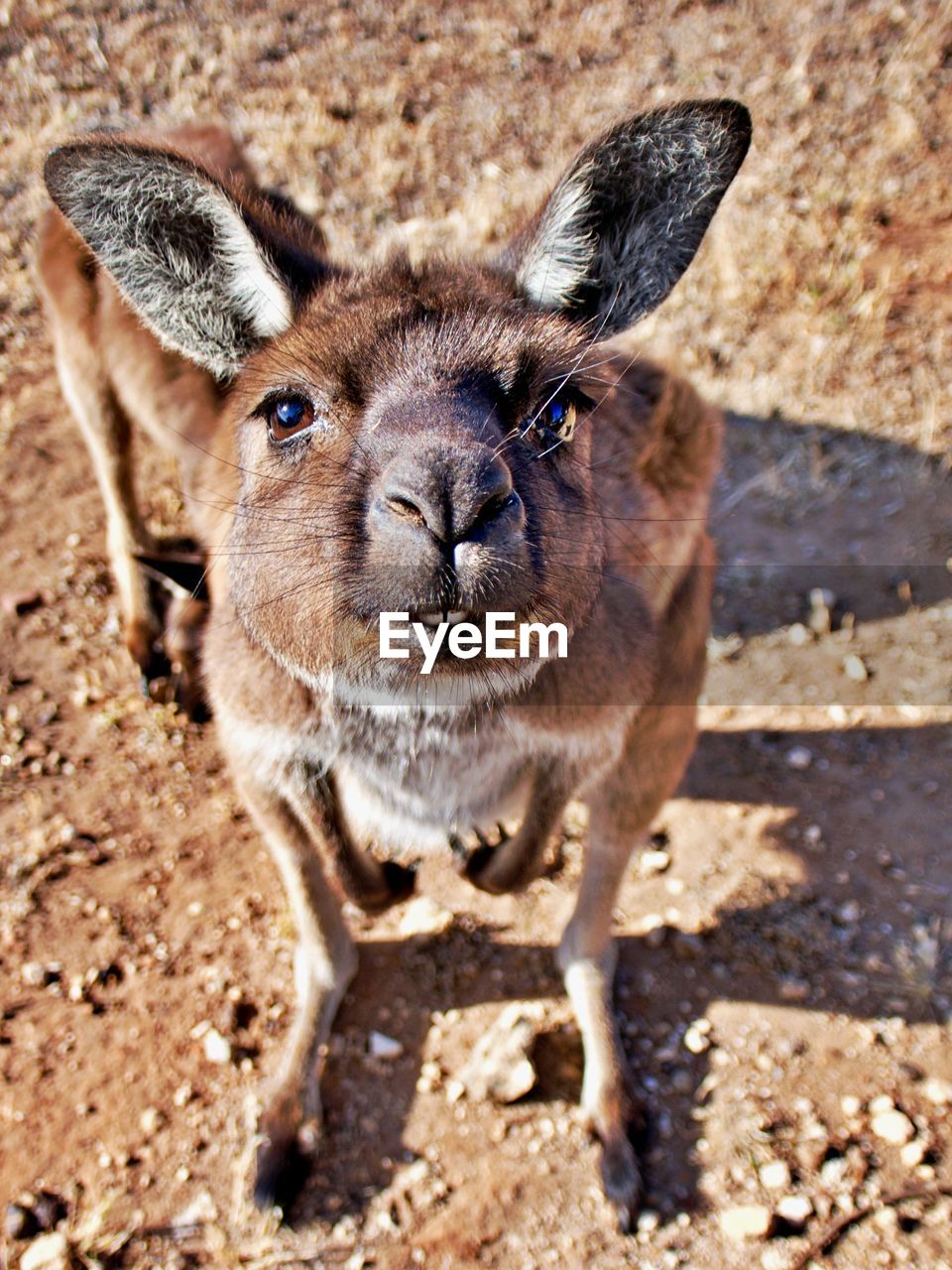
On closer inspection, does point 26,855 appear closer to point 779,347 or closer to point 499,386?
point 499,386

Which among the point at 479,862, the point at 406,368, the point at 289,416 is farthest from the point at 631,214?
the point at 479,862

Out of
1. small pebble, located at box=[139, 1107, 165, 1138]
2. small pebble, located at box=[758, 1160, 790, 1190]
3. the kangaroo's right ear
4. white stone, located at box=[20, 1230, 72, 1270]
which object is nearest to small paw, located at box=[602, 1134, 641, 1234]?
small pebble, located at box=[758, 1160, 790, 1190]

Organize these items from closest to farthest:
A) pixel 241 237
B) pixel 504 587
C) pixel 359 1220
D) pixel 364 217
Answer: pixel 504 587
pixel 241 237
pixel 359 1220
pixel 364 217

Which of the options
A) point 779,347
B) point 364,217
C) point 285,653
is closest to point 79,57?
point 364,217

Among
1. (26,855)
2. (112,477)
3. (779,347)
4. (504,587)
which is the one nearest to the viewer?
(504,587)

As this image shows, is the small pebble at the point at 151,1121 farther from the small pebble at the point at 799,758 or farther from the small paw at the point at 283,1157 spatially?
the small pebble at the point at 799,758

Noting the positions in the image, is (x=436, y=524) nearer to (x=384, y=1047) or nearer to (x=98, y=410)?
(x=384, y=1047)
